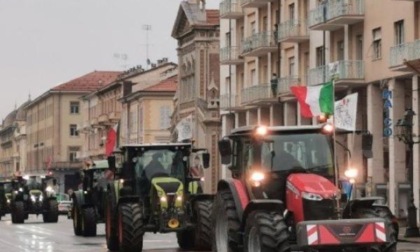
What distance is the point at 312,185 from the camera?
20422 mm

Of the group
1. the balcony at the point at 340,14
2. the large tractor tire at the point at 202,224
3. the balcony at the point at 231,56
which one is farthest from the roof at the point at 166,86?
the large tractor tire at the point at 202,224

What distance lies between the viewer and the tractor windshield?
69.6 feet

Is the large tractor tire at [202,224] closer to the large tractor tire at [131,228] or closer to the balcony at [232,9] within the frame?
the large tractor tire at [131,228]

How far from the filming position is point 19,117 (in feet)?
639

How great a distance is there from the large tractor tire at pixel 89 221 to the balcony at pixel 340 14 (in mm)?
15540

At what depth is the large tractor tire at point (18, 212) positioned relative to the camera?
57719mm

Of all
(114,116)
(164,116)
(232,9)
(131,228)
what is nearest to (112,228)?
(131,228)

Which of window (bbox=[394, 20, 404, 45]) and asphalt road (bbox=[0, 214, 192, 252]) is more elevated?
window (bbox=[394, 20, 404, 45])

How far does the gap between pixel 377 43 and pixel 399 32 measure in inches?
86.3

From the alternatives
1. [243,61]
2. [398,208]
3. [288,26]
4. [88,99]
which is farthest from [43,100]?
[398,208]

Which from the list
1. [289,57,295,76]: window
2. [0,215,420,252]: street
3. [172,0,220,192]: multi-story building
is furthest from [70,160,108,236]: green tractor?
[172,0,220,192]: multi-story building

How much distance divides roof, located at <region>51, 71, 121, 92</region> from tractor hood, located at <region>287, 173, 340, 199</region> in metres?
131

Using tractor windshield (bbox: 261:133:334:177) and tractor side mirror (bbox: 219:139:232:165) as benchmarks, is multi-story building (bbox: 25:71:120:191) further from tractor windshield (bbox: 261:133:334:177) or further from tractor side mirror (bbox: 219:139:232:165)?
tractor windshield (bbox: 261:133:334:177)

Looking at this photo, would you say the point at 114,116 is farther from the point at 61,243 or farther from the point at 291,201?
the point at 291,201
